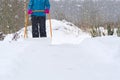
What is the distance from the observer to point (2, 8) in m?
44.4

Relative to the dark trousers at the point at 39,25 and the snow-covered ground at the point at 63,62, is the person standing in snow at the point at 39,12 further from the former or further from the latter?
the snow-covered ground at the point at 63,62

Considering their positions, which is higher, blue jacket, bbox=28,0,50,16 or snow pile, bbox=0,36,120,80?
blue jacket, bbox=28,0,50,16

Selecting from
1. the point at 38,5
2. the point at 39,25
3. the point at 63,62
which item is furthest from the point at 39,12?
the point at 63,62

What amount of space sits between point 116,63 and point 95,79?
129 centimetres

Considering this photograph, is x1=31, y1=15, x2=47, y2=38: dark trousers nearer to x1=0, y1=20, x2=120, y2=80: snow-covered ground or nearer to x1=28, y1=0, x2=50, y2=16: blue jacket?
x1=28, y1=0, x2=50, y2=16: blue jacket

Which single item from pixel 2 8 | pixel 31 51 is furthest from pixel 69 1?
pixel 31 51

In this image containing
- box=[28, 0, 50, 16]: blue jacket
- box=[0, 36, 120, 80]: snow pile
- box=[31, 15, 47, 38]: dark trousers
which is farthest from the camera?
box=[31, 15, 47, 38]: dark trousers

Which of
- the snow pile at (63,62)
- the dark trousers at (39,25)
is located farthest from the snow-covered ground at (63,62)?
the dark trousers at (39,25)

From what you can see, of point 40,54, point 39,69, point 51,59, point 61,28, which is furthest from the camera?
point 61,28

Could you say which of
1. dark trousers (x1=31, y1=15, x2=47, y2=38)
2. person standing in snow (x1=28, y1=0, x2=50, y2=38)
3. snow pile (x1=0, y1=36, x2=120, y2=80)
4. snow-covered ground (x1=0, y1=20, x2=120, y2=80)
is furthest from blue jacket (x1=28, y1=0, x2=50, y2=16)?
snow pile (x1=0, y1=36, x2=120, y2=80)

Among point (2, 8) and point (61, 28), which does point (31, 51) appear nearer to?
point (61, 28)

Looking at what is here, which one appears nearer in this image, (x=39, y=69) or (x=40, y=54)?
(x=39, y=69)

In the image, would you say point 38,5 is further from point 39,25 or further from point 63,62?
point 63,62

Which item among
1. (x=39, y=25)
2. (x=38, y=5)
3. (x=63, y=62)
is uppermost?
(x=38, y=5)
